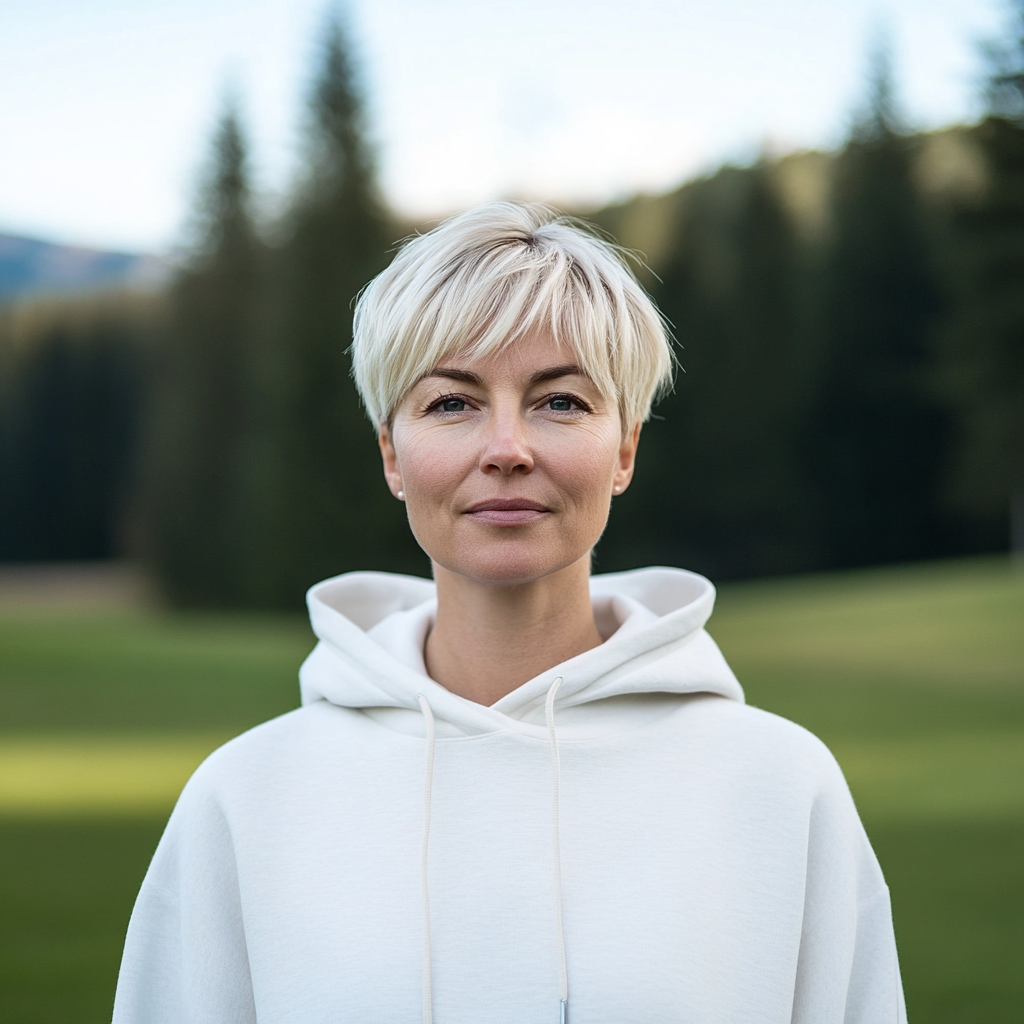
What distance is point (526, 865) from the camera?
1838 mm

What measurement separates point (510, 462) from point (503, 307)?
0.24 meters

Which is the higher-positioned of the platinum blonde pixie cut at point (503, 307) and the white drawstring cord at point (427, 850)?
the platinum blonde pixie cut at point (503, 307)

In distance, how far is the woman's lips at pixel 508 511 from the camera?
5.96ft

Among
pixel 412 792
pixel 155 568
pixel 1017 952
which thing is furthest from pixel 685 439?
pixel 412 792

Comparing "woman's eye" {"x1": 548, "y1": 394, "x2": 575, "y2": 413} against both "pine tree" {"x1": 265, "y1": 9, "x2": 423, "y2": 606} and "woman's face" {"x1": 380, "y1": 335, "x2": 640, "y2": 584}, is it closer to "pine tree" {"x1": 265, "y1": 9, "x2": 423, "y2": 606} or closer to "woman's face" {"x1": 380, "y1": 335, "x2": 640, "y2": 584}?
"woman's face" {"x1": 380, "y1": 335, "x2": 640, "y2": 584}

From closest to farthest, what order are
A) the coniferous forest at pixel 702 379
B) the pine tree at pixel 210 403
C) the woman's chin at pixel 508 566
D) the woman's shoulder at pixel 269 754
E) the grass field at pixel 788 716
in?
the woman's chin at pixel 508 566 → the woman's shoulder at pixel 269 754 → the grass field at pixel 788 716 → the coniferous forest at pixel 702 379 → the pine tree at pixel 210 403

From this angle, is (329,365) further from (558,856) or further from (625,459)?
(558,856)

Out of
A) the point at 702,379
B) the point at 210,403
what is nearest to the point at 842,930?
the point at 702,379

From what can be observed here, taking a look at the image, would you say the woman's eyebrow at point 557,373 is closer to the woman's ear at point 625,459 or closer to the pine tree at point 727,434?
the woman's ear at point 625,459

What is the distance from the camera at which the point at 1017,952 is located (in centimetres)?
609

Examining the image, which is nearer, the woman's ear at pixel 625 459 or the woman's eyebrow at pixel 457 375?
the woman's eyebrow at pixel 457 375

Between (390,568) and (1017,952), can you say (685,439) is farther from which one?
(1017,952)

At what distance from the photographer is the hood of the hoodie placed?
6.45ft

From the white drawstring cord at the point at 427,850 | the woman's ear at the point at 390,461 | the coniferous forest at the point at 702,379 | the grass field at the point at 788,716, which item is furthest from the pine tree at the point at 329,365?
the white drawstring cord at the point at 427,850
